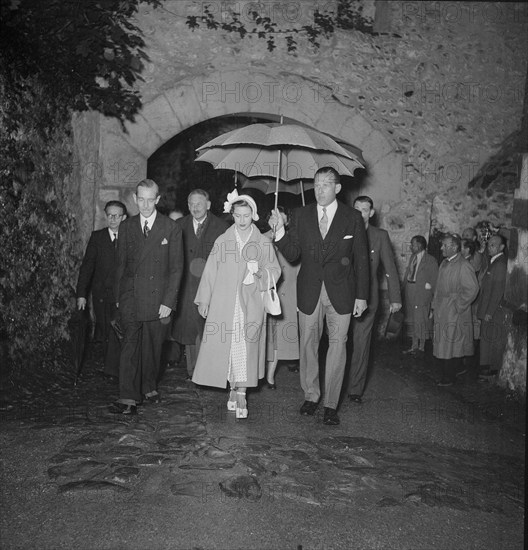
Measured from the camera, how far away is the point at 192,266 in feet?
20.9

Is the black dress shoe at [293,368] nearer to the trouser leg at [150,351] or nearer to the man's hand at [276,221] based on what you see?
the trouser leg at [150,351]

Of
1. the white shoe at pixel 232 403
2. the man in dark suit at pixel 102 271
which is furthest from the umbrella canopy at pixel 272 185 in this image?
the white shoe at pixel 232 403

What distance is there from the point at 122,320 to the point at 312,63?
4642 millimetres

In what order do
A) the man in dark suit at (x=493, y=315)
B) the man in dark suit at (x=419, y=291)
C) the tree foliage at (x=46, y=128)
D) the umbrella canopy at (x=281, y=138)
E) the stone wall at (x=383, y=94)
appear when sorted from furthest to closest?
the man in dark suit at (x=419, y=291) → the stone wall at (x=383, y=94) → the man in dark suit at (x=493, y=315) → the tree foliage at (x=46, y=128) → the umbrella canopy at (x=281, y=138)

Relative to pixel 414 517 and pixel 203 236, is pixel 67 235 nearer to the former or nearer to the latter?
pixel 203 236

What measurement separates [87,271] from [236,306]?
6.11 ft

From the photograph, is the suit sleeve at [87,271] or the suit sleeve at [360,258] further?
the suit sleeve at [87,271]

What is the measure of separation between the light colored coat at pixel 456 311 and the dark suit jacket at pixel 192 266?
2342 mm

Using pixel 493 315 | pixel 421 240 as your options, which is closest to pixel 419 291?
pixel 421 240

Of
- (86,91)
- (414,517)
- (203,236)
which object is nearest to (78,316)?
(203,236)

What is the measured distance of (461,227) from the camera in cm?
867

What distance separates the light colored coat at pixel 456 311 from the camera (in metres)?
6.57

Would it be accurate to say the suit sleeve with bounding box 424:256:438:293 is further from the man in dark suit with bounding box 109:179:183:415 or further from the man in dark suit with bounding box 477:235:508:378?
the man in dark suit with bounding box 109:179:183:415

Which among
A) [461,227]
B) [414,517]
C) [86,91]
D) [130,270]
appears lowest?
[414,517]
